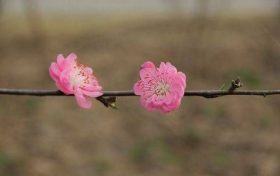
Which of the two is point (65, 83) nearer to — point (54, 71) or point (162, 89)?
point (54, 71)

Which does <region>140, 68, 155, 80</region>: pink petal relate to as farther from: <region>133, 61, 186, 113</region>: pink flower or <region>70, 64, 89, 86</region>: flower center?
<region>70, 64, 89, 86</region>: flower center

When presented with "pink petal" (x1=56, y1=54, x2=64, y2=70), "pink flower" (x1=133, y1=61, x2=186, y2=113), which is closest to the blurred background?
"pink flower" (x1=133, y1=61, x2=186, y2=113)

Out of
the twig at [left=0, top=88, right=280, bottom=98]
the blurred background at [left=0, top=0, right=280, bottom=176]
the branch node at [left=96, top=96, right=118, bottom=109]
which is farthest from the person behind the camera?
the blurred background at [left=0, top=0, right=280, bottom=176]

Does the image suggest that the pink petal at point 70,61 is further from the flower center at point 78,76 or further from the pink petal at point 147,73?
the pink petal at point 147,73

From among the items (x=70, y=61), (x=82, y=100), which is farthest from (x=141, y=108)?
(x=82, y=100)

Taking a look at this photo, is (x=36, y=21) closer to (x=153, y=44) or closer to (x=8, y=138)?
(x=153, y=44)

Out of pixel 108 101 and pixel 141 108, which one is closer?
pixel 108 101

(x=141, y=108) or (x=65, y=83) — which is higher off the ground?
(x=65, y=83)

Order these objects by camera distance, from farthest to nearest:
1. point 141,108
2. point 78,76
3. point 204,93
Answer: point 141,108, point 78,76, point 204,93
